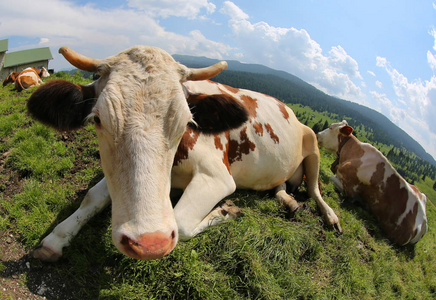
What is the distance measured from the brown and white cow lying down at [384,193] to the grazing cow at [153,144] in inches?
138

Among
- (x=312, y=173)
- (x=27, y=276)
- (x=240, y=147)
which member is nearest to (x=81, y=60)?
(x=27, y=276)

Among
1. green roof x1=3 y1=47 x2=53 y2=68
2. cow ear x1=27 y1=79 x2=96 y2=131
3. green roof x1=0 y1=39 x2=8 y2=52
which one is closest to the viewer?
cow ear x1=27 y1=79 x2=96 y2=131

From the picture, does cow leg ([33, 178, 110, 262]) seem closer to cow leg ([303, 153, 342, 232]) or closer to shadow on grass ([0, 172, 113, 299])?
shadow on grass ([0, 172, 113, 299])

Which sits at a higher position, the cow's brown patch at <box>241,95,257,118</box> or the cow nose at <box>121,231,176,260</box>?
the cow's brown patch at <box>241,95,257,118</box>

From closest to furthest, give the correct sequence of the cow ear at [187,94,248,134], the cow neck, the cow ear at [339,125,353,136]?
the cow ear at [187,94,248,134], the cow ear at [339,125,353,136], the cow neck

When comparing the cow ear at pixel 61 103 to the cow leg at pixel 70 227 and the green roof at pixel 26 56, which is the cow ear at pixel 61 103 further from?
the green roof at pixel 26 56

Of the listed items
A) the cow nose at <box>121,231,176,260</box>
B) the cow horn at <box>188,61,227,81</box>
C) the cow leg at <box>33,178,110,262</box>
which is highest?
the cow horn at <box>188,61,227,81</box>

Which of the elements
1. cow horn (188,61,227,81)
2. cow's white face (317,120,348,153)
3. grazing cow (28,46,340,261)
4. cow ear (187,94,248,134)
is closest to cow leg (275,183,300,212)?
grazing cow (28,46,340,261)

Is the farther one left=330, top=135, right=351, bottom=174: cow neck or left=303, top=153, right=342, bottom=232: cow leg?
left=330, top=135, right=351, bottom=174: cow neck

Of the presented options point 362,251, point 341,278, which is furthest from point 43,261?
point 362,251

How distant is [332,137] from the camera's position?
964 cm

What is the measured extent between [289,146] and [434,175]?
187439 millimetres

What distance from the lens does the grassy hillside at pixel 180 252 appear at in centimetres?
259

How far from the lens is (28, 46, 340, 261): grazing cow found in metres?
1.97
